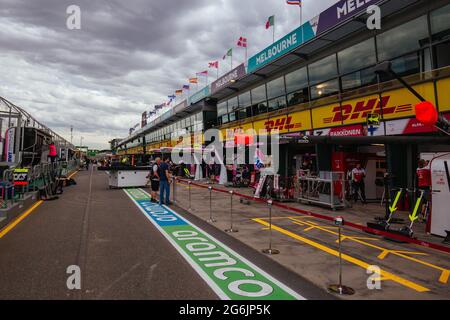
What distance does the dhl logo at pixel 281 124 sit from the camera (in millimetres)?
17125

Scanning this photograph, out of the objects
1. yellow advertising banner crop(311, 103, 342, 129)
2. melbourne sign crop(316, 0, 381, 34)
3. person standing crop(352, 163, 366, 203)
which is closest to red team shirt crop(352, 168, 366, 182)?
person standing crop(352, 163, 366, 203)

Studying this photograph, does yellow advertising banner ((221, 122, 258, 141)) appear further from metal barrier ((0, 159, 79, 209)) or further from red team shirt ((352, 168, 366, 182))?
metal barrier ((0, 159, 79, 209))

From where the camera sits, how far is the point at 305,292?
12.8ft

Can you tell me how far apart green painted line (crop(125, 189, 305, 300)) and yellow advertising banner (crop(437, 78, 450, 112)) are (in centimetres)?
910

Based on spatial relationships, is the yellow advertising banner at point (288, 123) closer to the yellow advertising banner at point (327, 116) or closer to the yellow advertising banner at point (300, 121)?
the yellow advertising banner at point (300, 121)

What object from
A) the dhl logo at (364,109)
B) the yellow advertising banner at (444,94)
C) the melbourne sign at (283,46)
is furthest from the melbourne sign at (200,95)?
the yellow advertising banner at (444,94)

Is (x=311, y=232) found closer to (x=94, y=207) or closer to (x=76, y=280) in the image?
(x=76, y=280)

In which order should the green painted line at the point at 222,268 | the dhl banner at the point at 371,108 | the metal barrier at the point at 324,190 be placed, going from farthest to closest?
the metal barrier at the point at 324,190, the dhl banner at the point at 371,108, the green painted line at the point at 222,268

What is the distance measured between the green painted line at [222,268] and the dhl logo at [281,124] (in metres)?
11.4

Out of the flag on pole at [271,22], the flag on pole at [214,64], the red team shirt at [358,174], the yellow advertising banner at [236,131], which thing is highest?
the flag on pole at [214,64]

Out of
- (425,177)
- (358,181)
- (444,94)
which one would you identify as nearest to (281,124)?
(358,181)

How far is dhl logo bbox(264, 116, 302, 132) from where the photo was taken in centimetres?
1712

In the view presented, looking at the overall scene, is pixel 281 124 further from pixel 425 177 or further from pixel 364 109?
pixel 425 177

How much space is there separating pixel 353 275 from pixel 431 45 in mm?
9721
